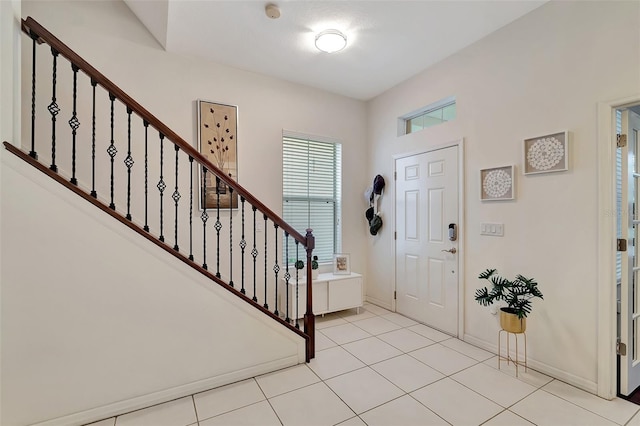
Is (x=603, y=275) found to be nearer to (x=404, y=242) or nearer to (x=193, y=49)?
(x=404, y=242)

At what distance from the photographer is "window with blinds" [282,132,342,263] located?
3.81 metres

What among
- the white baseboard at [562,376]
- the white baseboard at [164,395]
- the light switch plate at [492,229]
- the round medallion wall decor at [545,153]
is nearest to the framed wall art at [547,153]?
the round medallion wall decor at [545,153]

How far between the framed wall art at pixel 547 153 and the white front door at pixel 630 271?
346mm

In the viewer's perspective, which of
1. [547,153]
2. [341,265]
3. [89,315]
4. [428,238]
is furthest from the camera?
[341,265]

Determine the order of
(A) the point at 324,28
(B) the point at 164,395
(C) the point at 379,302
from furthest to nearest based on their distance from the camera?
(C) the point at 379,302
(A) the point at 324,28
(B) the point at 164,395

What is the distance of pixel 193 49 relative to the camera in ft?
9.82

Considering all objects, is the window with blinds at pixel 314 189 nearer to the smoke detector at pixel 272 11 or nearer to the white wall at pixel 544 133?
the smoke detector at pixel 272 11

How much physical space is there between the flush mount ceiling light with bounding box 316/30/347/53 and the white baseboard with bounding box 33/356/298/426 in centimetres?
297

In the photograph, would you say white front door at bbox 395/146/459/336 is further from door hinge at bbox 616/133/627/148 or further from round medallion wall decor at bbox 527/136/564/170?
door hinge at bbox 616/133/627/148

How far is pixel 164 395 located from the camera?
6.51ft

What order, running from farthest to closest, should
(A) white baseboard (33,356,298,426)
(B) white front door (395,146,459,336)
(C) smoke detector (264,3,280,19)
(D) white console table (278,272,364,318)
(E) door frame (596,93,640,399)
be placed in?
(D) white console table (278,272,364,318), (B) white front door (395,146,459,336), (C) smoke detector (264,3,280,19), (E) door frame (596,93,640,399), (A) white baseboard (33,356,298,426)

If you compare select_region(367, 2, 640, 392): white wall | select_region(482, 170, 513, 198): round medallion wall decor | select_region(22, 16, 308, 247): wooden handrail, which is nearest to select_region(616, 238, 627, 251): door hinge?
select_region(367, 2, 640, 392): white wall

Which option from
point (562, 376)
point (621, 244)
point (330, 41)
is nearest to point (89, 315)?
point (330, 41)

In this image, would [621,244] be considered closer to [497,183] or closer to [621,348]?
[621,348]
